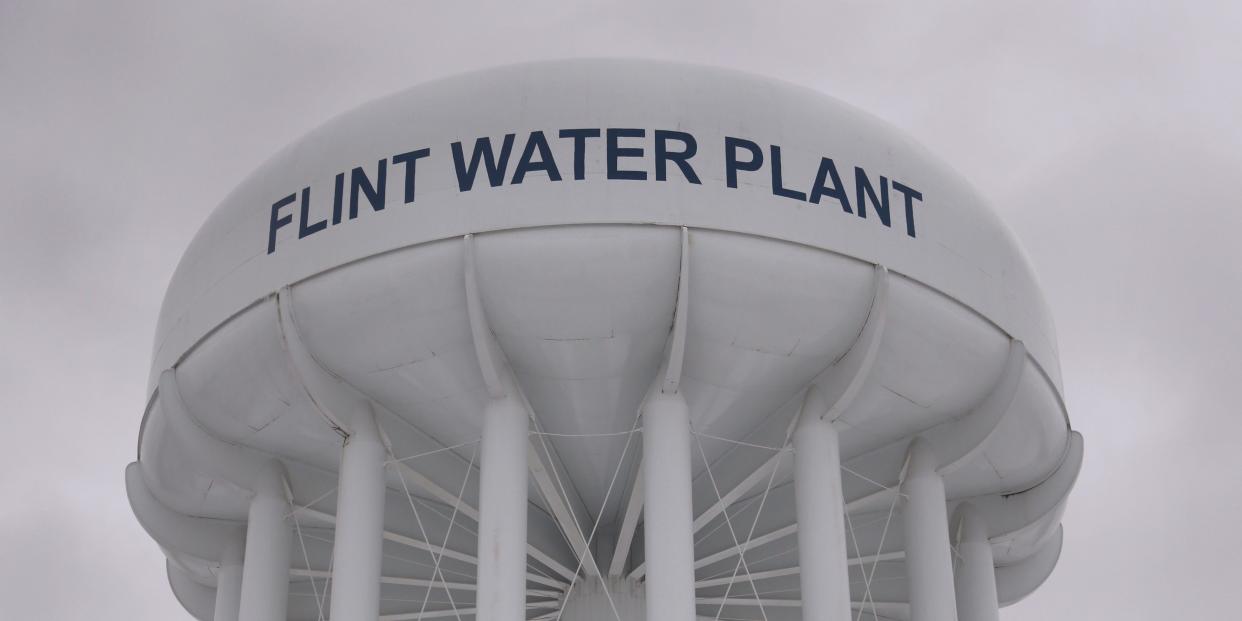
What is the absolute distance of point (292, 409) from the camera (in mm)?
17922

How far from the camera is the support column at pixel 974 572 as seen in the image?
2028cm

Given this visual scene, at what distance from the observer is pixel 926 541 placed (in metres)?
18.7

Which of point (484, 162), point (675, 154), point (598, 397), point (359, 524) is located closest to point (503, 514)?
point (359, 524)

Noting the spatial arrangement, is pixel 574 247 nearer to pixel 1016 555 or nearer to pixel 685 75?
pixel 685 75

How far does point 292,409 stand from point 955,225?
755cm

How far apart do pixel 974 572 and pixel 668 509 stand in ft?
19.5

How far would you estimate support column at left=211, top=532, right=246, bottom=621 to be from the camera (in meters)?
20.6

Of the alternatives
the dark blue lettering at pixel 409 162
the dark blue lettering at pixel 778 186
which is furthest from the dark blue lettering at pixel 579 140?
the dark blue lettering at pixel 778 186

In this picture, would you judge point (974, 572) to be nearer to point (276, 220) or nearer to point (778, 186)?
point (778, 186)

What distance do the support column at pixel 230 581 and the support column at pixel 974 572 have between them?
912 centimetres

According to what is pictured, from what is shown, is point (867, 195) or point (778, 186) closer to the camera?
point (778, 186)

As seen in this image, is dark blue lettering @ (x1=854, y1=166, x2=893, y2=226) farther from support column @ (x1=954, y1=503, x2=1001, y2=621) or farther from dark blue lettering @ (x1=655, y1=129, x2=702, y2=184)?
support column @ (x1=954, y1=503, x2=1001, y2=621)

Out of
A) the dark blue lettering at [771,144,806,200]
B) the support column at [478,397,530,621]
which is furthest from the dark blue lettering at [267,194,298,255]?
the dark blue lettering at [771,144,806,200]

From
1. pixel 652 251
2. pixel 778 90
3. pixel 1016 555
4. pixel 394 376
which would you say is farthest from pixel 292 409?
pixel 1016 555
